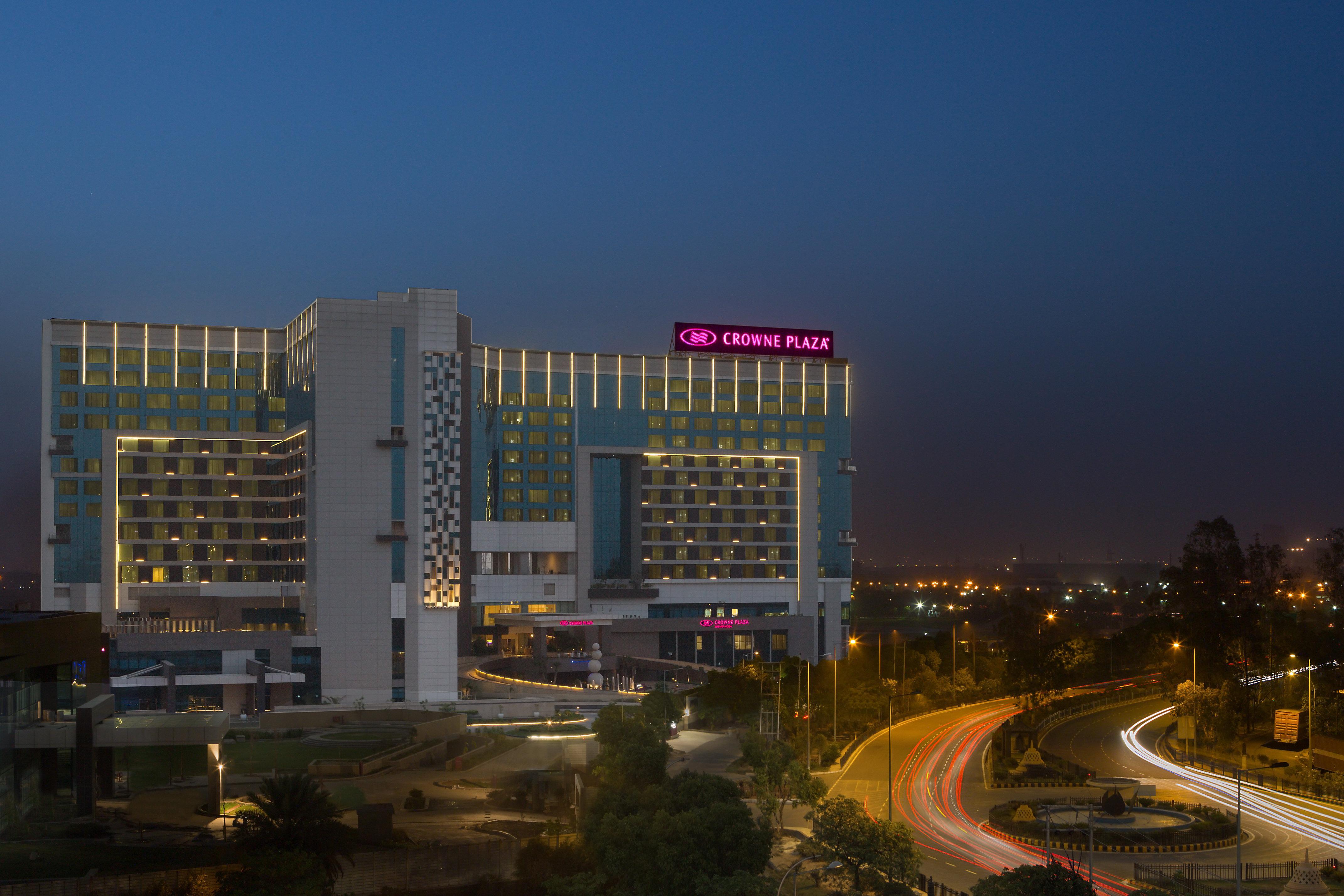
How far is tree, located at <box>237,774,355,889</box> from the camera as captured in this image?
51.8 metres

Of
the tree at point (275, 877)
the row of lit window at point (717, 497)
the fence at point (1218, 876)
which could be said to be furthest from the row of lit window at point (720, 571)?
the tree at point (275, 877)

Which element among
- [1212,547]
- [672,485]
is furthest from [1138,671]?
[672,485]

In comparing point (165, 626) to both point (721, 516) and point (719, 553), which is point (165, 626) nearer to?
point (719, 553)

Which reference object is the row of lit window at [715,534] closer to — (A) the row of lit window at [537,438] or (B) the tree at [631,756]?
(A) the row of lit window at [537,438]

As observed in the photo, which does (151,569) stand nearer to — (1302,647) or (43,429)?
(43,429)

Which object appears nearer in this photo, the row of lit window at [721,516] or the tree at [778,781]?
the tree at [778,781]

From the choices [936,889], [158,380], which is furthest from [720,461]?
[936,889]

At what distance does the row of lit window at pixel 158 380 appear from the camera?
156 meters

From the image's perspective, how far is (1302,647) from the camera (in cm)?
12381

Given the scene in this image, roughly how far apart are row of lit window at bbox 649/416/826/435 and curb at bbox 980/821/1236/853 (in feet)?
376

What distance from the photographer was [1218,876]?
60.6 m

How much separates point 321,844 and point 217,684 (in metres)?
86.6

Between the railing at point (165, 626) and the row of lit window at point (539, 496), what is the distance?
4153cm

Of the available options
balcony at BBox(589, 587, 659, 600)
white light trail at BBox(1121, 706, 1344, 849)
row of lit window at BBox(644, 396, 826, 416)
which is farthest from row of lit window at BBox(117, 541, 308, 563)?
white light trail at BBox(1121, 706, 1344, 849)
